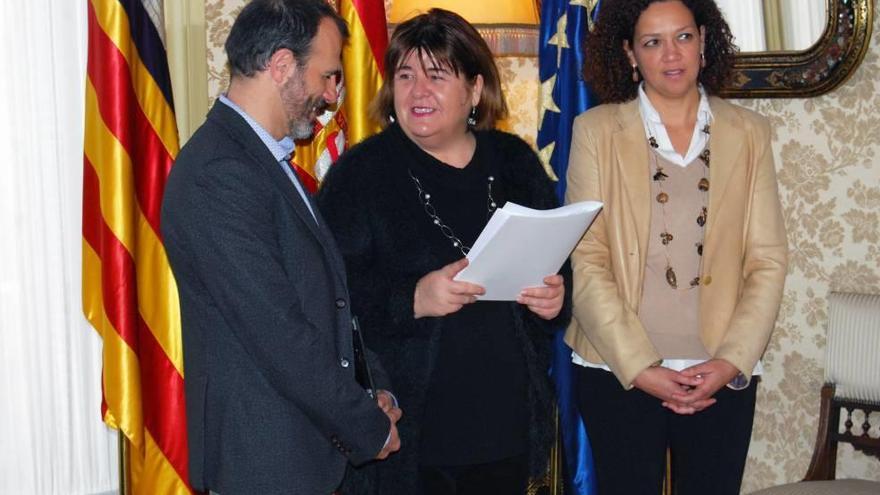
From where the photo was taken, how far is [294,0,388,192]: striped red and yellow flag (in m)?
3.11

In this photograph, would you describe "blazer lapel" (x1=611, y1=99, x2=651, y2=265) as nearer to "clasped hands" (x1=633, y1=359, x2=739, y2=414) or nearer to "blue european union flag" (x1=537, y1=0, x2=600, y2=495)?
"clasped hands" (x1=633, y1=359, x2=739, y2=414)

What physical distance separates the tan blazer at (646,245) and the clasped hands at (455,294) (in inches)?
9.0

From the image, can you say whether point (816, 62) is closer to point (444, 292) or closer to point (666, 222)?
point (666, 222)

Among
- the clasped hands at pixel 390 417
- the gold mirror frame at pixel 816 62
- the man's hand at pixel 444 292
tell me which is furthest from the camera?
the gold mirror frame at pixel 816 62

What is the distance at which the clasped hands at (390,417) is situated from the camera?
6.30ft

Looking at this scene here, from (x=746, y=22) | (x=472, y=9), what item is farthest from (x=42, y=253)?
(x=746, y=22)

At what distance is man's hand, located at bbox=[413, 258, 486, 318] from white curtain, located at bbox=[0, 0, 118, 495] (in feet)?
5.70

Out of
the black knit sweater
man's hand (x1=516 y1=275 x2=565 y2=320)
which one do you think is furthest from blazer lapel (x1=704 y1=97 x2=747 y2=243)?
the black knit sweater

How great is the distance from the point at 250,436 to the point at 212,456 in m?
0.10

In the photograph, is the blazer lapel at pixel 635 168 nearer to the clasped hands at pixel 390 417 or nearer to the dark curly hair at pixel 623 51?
the dark curly hair at pixel 623 51

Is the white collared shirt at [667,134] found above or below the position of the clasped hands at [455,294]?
above

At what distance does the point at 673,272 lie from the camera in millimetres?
2486

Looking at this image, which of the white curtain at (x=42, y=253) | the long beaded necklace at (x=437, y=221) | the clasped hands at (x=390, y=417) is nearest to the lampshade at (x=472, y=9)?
the long beaded necklace at (x=437, y=221)

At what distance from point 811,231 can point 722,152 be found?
2.97 feet
